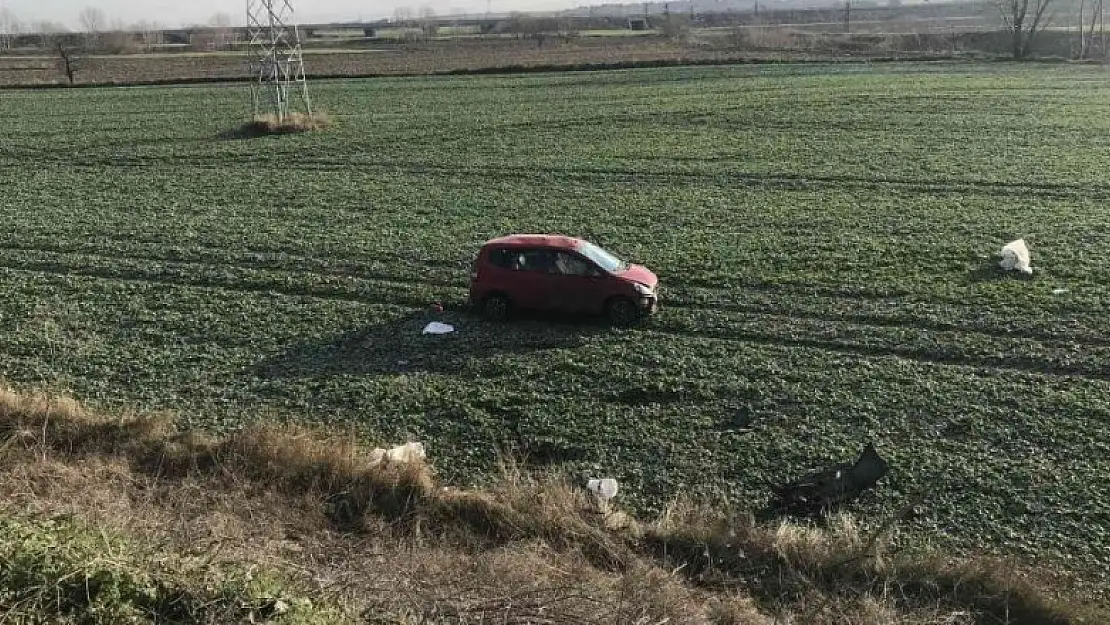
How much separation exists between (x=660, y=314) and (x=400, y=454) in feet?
20.0

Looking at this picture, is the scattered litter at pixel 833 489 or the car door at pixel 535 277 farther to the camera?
the car door at pixel 535 277

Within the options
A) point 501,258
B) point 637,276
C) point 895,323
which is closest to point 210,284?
point 501,258

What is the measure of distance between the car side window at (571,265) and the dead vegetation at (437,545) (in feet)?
15.4

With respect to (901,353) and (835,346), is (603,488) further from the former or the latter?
(901,353)

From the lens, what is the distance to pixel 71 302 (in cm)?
1633

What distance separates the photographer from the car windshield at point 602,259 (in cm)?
1442

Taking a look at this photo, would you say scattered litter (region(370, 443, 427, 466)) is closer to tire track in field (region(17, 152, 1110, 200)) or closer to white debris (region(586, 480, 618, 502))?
white debris (region(586, 480, 618, 502))

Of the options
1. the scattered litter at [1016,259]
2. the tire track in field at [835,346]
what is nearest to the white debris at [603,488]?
the tire track in field at [835,346]

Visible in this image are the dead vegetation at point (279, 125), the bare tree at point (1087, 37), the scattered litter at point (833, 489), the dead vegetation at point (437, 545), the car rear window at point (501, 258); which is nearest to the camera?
the dead vegetation at point (437, 545)

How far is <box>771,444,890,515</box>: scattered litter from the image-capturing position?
9789 mm

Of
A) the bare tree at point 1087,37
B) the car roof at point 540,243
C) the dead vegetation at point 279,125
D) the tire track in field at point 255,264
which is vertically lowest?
the tire track in field at point 255,264

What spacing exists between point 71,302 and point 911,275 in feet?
51.8

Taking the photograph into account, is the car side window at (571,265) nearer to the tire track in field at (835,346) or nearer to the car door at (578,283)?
the car door at (578,283)

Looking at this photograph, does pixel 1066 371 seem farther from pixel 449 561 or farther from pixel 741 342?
pixel 449 561
